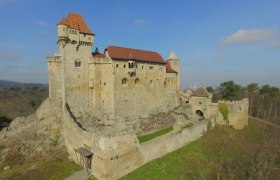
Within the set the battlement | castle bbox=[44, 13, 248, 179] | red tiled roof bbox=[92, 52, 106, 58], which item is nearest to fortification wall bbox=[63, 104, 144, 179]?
castle bbox=[44, 13, 248, 179]

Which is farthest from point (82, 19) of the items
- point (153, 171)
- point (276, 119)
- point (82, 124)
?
point (276, 119)

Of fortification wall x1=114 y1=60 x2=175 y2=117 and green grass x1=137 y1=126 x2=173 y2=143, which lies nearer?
green grass x1=137 y1=126 x2=173 y2=143

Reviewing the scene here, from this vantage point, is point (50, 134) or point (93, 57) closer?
point (50, 134)

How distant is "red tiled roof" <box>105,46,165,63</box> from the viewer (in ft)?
124

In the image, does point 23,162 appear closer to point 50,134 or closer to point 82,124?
point 50,134

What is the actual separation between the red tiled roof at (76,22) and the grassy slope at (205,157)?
20312 mm

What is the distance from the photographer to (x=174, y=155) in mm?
30719

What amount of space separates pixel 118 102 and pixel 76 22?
12559mm

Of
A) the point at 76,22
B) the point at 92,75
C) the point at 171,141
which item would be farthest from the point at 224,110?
the point at 76,22

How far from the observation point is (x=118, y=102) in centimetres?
3741

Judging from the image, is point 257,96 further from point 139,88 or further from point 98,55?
point 98,55

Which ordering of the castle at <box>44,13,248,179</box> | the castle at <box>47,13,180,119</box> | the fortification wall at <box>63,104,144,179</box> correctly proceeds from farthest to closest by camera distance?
the castle at <box>47,13,180,119</box> → the castle at <box>44,13,248,179</box> → the fortification wall at <box>63,104,144,179</box>

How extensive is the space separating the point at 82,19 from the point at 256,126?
3396 centimetres

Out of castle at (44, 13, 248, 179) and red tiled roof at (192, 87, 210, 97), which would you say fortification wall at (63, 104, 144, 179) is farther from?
red tiled roof at (192, 87, 210, 97)
